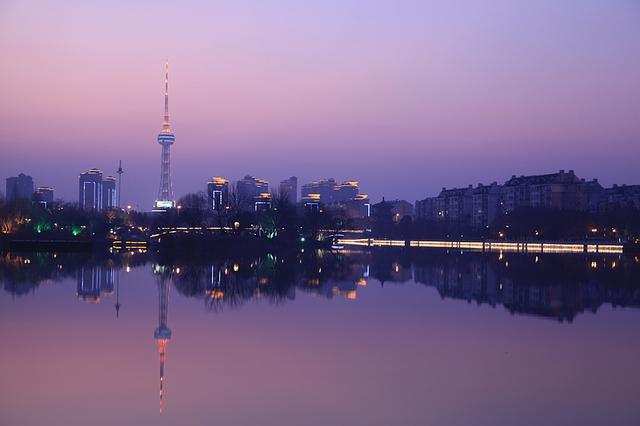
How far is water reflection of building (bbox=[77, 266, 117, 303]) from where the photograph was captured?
20392 millimetres

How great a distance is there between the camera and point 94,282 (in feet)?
80.7

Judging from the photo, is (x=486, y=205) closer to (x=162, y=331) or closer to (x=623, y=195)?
(x=623, y=195)

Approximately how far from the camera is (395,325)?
14.9 m

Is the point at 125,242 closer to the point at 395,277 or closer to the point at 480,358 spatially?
the point at 395,277

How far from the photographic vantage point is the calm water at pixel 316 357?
8156mm

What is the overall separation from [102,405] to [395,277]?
70.4 feet

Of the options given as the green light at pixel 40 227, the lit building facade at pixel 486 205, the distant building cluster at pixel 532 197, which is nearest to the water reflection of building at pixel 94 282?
the green light at pixel 40 227

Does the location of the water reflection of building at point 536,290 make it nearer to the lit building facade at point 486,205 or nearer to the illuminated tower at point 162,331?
the illuminated tower at point 162,331

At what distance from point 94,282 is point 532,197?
11081 centimetres

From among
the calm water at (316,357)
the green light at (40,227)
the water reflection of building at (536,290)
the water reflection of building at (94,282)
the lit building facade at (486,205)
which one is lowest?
the calm water at (316,357)

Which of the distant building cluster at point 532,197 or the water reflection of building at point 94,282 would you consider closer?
the water reflection of building at point 94,282

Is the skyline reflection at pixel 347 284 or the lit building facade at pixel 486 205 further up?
the lit building facade at pixel 486 205

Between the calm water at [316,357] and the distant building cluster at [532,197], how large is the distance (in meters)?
97.0

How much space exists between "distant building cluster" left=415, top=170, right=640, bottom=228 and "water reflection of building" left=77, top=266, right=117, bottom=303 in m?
88.7
